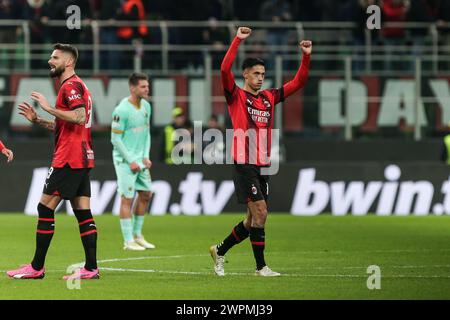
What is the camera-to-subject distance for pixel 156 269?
1316 centimetres

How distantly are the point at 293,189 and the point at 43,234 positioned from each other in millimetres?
11114

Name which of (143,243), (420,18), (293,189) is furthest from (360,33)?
(143,243)

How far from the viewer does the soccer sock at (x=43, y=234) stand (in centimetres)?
1191

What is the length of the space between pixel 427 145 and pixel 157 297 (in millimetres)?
16170

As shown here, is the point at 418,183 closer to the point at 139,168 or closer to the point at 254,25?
the point at 254,25

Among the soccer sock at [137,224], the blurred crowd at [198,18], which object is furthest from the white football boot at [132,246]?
the blurred crowd at [198,18]

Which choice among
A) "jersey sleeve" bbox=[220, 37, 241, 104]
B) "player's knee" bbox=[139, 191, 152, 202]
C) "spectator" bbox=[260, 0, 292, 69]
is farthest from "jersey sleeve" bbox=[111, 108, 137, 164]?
"spectator" bbox=[260, 0, 292, 69]

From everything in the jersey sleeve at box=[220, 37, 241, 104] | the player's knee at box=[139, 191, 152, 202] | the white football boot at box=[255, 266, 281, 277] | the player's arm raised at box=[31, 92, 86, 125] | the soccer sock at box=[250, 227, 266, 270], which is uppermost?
the jersey sleeve at box=[220, 37, 241, 104]

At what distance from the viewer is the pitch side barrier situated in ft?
73.2

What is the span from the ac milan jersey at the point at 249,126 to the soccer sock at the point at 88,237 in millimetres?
1622

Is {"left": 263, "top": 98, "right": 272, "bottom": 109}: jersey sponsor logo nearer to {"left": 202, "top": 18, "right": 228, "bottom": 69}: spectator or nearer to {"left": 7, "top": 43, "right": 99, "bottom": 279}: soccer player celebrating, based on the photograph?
{"left": 7, "top": 43, "right": 99, "bottom": 279}: soccer player celebrating

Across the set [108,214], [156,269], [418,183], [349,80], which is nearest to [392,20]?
[349,80]

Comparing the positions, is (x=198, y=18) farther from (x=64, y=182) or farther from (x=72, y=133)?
(x=64, y=182)

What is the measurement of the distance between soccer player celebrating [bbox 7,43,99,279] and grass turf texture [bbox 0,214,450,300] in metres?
0.32
